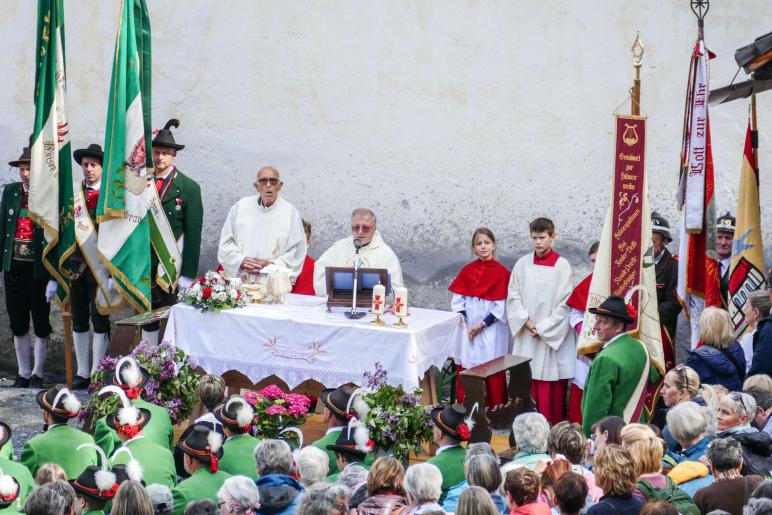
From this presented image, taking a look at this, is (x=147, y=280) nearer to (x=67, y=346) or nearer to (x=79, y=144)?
(x=67, y=346)

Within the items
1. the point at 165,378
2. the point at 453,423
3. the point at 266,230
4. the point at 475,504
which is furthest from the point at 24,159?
the point at 475,504

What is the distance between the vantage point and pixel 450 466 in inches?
263

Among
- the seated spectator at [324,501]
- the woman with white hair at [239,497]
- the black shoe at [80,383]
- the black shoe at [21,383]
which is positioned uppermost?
the seated spectator at [324,501]

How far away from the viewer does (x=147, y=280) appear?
10.6m

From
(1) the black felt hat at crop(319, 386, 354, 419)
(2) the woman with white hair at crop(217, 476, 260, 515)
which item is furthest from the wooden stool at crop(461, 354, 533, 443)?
(2) the woman with white hair at crop(217, 476, 260, 515)

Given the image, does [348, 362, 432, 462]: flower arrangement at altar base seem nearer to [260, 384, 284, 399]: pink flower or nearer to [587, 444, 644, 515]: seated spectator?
[260, 384, 284, 399]: pink flower

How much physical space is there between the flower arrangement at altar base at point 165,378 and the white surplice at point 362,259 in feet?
5.83

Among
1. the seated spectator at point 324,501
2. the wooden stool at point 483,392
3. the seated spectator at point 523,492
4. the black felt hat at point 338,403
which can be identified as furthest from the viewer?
the wooden stool at point 483,392

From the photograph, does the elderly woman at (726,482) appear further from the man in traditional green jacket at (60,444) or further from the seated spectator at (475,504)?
the man in traditional green jacket at (60,444)

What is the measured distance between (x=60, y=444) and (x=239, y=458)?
41.0 inches

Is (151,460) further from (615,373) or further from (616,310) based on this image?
(616,310)

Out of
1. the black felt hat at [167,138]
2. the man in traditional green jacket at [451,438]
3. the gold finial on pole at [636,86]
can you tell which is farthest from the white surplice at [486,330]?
the man in traditional green jacket at [451,438]

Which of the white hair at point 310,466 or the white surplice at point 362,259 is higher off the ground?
the white surplice at point 362,259

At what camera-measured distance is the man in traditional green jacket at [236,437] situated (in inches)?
261
